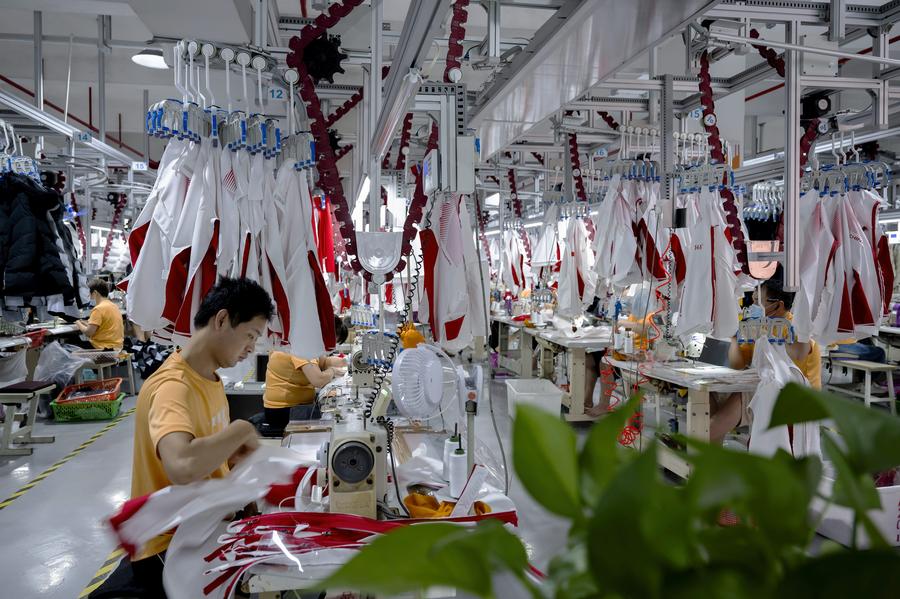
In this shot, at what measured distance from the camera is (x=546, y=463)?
0.37 metres

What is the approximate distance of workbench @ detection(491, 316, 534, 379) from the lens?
29.0ft

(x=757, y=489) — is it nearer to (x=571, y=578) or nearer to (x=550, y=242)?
(x=571, y=578)

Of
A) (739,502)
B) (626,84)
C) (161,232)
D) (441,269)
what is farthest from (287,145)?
(739,502)

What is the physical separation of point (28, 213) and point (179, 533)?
336 centimetres

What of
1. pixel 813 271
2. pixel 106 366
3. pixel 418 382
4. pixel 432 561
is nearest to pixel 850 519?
pixel 432 561

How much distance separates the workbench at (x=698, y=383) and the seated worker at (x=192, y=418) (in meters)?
3.15

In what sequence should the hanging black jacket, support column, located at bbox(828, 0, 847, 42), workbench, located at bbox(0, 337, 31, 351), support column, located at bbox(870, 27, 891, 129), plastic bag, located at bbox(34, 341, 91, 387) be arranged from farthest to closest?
plastic bag, located at bbox(34, 341, 91, 387)
workbench, located at bbox(0, 337, 31, 351)
the hanging black jacket
support column, located at bbox(870, 27, 891, 129)
support column, located at bbox(828, 0, 847, 42)

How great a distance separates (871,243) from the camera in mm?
3562

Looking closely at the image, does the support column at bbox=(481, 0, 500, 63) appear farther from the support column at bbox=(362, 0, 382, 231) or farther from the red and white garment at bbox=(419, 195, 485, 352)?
the red and white garment at bbox=(419, 195, 485, 352)

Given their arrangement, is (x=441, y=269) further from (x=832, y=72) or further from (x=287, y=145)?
(x=832, y=72)

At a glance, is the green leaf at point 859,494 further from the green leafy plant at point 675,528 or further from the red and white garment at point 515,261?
the red and white garment at point 515,261

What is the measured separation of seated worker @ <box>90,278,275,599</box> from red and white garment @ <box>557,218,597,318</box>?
3.81 meters

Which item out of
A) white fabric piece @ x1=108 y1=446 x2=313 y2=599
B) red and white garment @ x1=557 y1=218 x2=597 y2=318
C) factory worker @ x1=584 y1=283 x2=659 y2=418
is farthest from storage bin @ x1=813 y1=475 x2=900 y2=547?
red and white garment @ x1=557 y1=218 x2=597 y2=318

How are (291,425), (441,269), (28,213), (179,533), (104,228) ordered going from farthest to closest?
(104,228) < (28,213) < (291,425) < (441,269) < (179,533)
